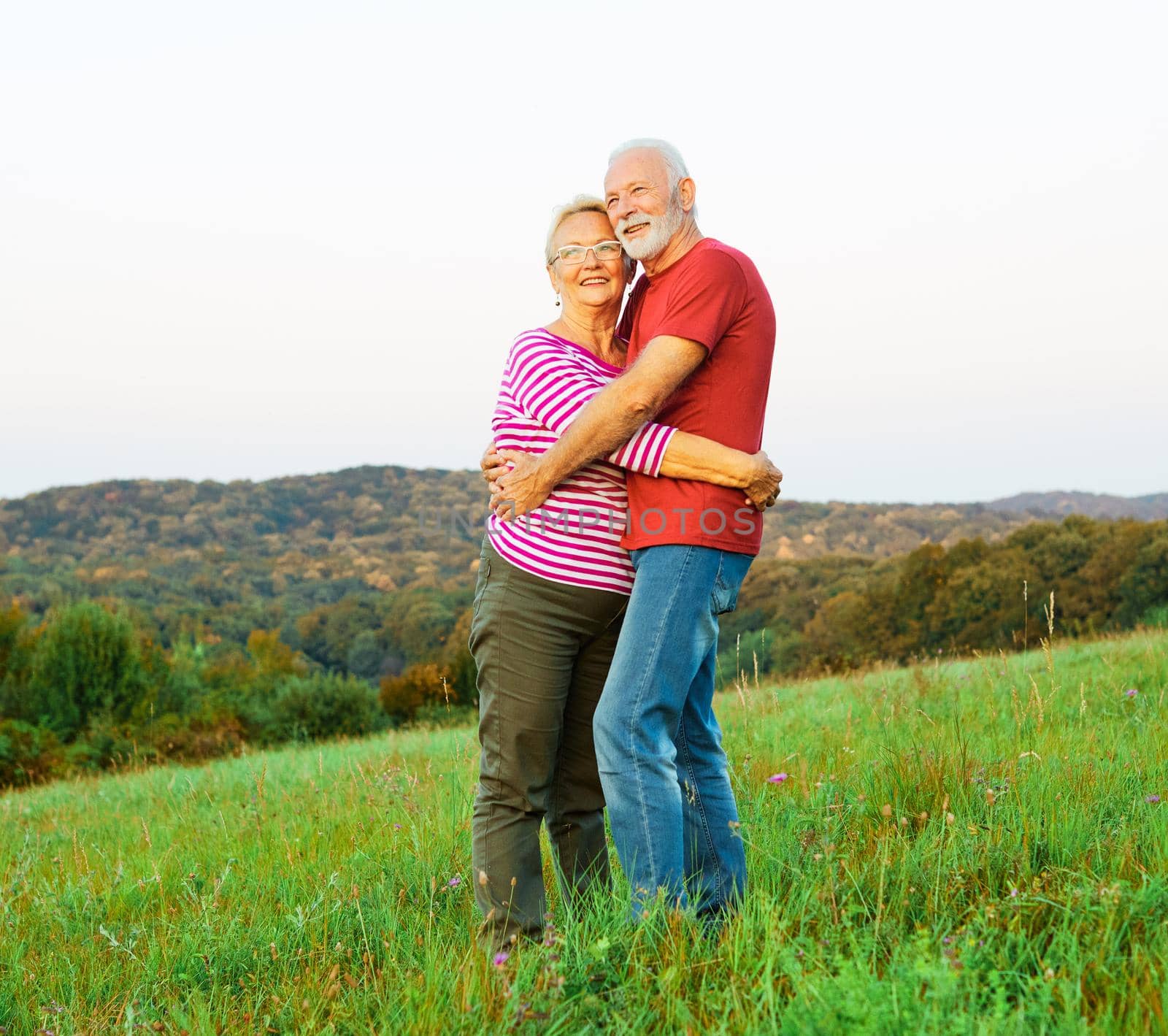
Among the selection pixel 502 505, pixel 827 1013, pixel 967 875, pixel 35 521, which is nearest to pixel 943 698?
pixel 967 875

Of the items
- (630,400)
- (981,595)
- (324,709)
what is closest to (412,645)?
(324,709)

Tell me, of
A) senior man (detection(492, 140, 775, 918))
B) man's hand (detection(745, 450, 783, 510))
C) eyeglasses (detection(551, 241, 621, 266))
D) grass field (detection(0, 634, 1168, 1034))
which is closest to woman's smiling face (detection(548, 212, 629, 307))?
eyeglasses (detection(551, 241, 621, 266))

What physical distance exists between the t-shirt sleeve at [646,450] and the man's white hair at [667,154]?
27.6 inches

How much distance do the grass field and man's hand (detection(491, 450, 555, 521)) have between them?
1083 millimetres

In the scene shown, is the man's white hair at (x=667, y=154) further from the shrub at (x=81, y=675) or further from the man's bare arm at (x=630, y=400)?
the shrub at (x=81, y=675)

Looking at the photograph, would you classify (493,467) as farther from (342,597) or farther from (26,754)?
(342,597)

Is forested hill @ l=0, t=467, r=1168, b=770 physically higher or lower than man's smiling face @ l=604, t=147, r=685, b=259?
lower

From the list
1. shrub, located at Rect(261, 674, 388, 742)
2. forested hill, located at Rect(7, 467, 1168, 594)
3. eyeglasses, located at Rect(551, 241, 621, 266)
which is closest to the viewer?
eyeglasses, located at Rect(551, 241, 621, 266)

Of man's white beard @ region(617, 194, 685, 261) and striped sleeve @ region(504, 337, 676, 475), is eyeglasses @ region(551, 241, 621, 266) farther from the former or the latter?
striped sleeve @ region(504, 337, 676, 475)

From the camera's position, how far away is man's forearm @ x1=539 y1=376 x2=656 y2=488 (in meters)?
2.62

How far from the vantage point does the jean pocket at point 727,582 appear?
2.74 metres

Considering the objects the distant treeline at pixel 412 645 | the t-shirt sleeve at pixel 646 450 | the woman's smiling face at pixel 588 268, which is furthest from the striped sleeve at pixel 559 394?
the distant treeline at pixel 412 645

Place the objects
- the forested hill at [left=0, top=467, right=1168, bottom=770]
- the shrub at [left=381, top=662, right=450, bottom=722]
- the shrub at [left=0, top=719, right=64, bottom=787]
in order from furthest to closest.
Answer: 1. the shrub at [left=381, top=662, right=450, bottom=722]
2. the forested hill at [left=0, top=467, right=1168, bottom=770]
3. the shrub at [left=0, top=719, right=64, bottom=787]

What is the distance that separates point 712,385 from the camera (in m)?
2.81
